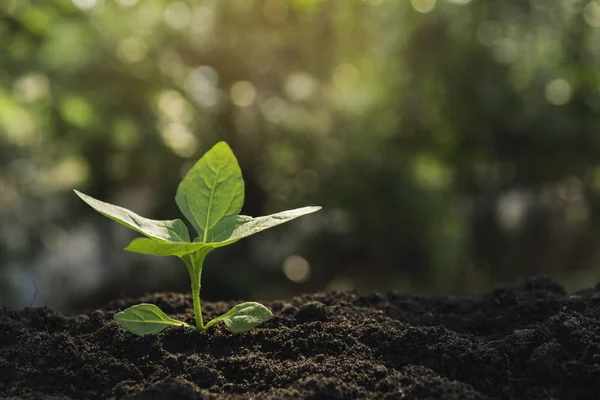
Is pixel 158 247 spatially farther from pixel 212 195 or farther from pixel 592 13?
pixel 592 13

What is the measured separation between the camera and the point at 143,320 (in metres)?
0.98

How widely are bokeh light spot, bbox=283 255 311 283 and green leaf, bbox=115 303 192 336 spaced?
9.40ft

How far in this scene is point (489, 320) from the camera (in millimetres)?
1138

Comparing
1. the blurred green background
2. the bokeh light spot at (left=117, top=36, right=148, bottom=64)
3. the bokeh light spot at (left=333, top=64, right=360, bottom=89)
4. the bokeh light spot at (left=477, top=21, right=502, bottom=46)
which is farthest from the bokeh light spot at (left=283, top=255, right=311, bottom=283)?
the bokeh light spot at (left=477, top=21, right=502, bottom=46)

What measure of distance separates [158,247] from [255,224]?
209 millimetres

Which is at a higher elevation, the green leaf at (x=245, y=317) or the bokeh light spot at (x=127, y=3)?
the bokeh light spot at (x=127, y=3)

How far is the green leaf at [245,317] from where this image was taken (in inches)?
39.4

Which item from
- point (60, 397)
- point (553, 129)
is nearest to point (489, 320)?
point (60, 397)

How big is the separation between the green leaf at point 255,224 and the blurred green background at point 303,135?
8.46ft

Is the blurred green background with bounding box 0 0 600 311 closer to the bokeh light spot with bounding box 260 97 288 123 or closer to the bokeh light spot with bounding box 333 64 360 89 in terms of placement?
the bokeh light spot with bounding box 260 97 288 123

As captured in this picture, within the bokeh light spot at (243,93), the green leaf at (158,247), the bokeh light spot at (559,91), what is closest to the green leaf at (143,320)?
the green leaf at (158,247)

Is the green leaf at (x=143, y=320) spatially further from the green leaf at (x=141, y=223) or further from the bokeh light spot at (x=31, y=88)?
the bokeh light spot at (x=31, y=88)

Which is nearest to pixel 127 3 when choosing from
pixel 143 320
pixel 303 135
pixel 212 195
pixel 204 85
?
pixel 204 85

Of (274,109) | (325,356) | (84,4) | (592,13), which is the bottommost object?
(325,356)
